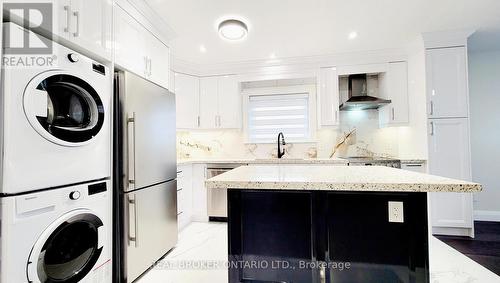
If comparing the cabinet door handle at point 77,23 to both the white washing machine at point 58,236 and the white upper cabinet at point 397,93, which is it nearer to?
the white washing machine at point 58,236

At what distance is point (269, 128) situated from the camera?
3.88 m

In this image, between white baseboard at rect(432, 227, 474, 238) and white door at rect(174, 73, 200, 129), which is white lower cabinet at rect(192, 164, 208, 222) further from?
white baseboard at rect(432, 227, 474, 238)

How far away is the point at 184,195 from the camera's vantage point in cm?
314

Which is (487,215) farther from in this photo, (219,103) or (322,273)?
(219,103)

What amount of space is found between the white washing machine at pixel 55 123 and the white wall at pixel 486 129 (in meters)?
4.74

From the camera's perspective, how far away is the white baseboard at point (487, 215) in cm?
327

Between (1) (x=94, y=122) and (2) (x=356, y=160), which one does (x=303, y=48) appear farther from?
(1) (x=94, y=122)

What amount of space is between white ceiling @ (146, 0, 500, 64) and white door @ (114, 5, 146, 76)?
1.04 feet

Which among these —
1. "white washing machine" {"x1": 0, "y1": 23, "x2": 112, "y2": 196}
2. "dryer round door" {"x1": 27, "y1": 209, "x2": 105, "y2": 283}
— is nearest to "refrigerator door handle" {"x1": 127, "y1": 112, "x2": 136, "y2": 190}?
"white washing machine" {"x1": 0, "y1": 23, "x2": 112, "y2": 196}

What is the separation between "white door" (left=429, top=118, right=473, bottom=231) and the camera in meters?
2.73

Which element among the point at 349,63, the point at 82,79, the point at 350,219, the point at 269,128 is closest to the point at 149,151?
the point at 82,79

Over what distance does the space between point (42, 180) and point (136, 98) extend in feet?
2.92

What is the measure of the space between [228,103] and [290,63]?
1.16 metres

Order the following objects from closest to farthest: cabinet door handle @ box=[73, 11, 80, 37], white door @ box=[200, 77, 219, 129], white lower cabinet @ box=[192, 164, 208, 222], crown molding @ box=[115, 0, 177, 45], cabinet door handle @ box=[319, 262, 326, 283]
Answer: cabinet door handle @ box=[319, 262, 326, 283] < cabinet door handle @ box=[73, 11, 80, 37] < crown molding @ box=[115, 0, 177, 45] < white lower cabinet @ box=[192, 164, 208, 222] < white door @ box=[200, 77, 219, 129]
